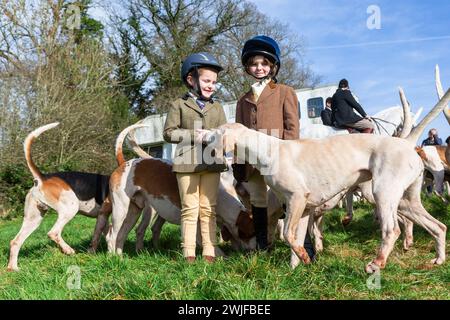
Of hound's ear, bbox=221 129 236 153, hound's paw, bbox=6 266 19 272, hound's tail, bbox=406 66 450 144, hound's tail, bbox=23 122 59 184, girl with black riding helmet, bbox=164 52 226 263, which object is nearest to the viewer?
hound's ear, bbox=221 129 236 153

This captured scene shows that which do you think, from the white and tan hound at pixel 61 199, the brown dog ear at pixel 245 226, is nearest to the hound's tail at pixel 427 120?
the brown dog ear at pixel 245 226

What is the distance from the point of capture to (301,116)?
17938mm

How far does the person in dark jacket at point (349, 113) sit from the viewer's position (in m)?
9.41

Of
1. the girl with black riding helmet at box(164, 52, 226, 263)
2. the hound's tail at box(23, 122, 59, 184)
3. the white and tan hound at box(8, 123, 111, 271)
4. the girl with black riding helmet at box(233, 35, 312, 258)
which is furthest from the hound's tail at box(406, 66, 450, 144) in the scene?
the hound's tail at box(23, 122, 59, 184)

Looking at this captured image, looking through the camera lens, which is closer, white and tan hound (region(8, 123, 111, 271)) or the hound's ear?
the hound's ear

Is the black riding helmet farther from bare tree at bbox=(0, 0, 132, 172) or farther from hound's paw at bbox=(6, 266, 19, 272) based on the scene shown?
bare tree at bbox=(0, 0, 132, 172)

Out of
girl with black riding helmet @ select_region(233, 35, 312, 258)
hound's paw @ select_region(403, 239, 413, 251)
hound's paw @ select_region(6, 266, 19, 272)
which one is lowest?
hound's paw @ select_region(6, 266, 19, 272)

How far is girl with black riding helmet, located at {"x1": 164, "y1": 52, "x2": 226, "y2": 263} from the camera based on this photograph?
4.47 metres

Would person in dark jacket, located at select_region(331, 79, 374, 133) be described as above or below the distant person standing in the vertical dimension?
above

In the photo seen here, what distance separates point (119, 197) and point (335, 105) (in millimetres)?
5545

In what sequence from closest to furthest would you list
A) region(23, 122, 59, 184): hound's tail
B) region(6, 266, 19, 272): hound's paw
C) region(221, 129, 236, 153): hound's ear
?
region(221, 129, 236, 153): hound's ear, region(6, 266, 19, 272): hound's paw, region(23, 122, 59, 184): hound's tail

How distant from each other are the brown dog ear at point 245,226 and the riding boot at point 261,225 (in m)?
0.34

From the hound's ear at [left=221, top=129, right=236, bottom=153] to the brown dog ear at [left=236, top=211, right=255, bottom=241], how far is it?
1.43m
